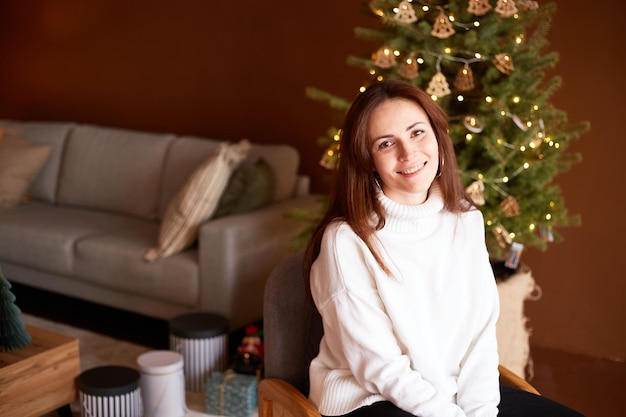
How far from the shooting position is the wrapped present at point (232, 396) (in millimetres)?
3090

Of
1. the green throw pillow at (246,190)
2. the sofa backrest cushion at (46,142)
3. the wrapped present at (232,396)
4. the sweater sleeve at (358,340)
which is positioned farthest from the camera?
the sofa backrest cushion at (46,142)

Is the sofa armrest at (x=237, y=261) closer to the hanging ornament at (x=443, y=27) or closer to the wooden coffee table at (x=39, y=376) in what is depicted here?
the wooden coffee table at (x=39, y=376)

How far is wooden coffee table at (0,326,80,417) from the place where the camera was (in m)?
2.75

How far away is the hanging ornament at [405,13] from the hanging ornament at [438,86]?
0.22m

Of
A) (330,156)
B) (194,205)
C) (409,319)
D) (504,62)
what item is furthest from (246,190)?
(409,319)

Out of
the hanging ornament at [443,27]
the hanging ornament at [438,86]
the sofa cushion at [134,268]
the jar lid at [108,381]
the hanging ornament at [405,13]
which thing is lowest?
the jar lid at [108,381]

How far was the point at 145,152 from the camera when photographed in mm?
4559

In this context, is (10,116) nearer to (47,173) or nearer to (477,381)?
(47,173)

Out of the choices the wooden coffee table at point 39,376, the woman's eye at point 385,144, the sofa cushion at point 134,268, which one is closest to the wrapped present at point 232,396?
the wooden coffee table at point 39,376

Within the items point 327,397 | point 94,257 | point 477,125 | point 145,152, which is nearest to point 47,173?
point 145,152

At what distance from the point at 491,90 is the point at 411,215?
108 cm

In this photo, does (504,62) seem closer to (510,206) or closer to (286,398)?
(510,206)

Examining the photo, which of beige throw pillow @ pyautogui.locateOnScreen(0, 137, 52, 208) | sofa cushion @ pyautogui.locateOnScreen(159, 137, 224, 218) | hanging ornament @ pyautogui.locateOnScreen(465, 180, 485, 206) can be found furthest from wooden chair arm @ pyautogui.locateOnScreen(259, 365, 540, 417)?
beige throw pillow @ pyautogui.locateOnScreen(0, 137, 52, 208)

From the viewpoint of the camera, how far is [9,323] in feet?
9.37
